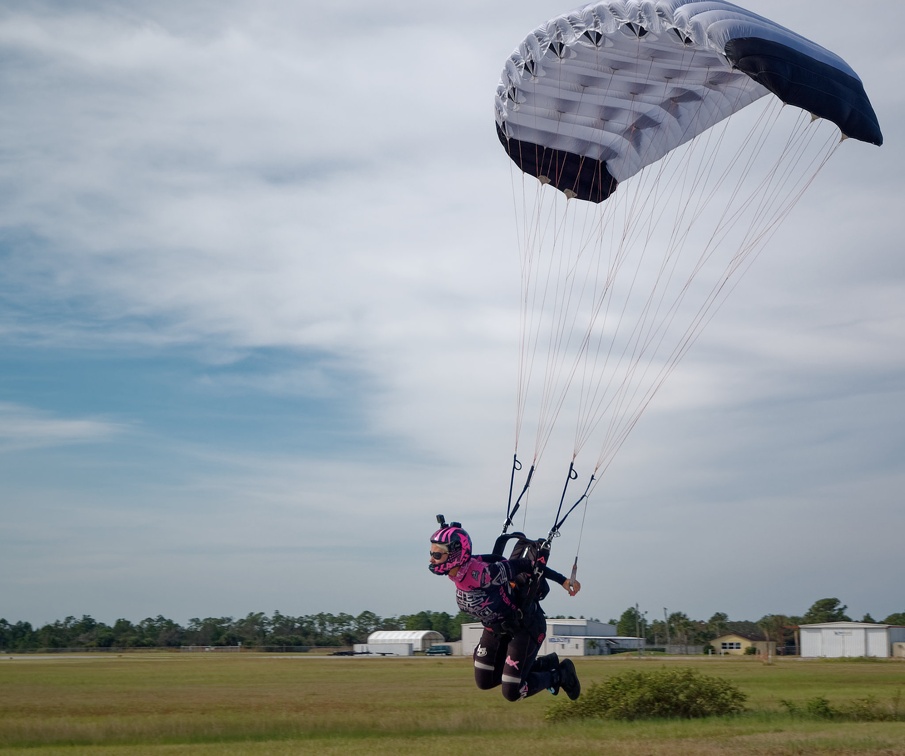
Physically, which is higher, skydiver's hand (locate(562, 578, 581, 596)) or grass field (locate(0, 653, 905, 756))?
skydiver's hand (locate(562, 578, 581, 596))

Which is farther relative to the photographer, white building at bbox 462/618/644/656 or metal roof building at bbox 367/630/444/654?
metal roof building at bbox 367/630/444/654

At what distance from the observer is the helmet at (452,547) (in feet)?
34.9

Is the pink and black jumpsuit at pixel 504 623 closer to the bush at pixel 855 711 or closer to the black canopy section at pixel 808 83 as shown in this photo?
the black canopy section at pixel 808 83

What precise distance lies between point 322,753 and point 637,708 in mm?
10148

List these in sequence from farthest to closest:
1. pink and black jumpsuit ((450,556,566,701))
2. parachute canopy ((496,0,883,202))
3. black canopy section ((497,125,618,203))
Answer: black canopy section ((497,125,618,203)), parachute canopy ((496,0,883,202)), pink and black jumpsuit ((450,556,566,701))

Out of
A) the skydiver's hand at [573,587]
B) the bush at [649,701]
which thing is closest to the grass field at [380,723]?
the bush at [649,701]

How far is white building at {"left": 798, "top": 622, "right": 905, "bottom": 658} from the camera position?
8288 cm

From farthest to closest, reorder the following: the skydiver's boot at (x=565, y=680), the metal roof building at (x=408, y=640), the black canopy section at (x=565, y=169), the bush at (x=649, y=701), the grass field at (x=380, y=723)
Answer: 1. the metal roof building at (x=408, y=640)
2. the bush at (x=649, y=701)
3. the grass field at (x=380, y=723)
4. the black canopy section at (x=565, y=169)
5. the skydiver's boot at (x=565, y=680)

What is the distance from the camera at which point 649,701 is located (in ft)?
92.8

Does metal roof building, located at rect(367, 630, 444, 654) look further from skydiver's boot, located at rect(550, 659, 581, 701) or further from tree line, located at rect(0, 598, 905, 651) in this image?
skydiver's boot, located at rect(550, 659, 581, 701)

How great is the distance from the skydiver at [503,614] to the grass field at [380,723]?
1009 cm

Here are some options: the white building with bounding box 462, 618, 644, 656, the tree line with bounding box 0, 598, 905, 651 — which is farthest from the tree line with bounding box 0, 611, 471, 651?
the white building with bounding box 462, 618, 644, 656

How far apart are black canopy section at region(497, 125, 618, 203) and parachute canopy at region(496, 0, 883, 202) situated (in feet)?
0.05

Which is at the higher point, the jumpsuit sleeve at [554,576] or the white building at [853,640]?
the jumpsuit sleeve at [554,576]
